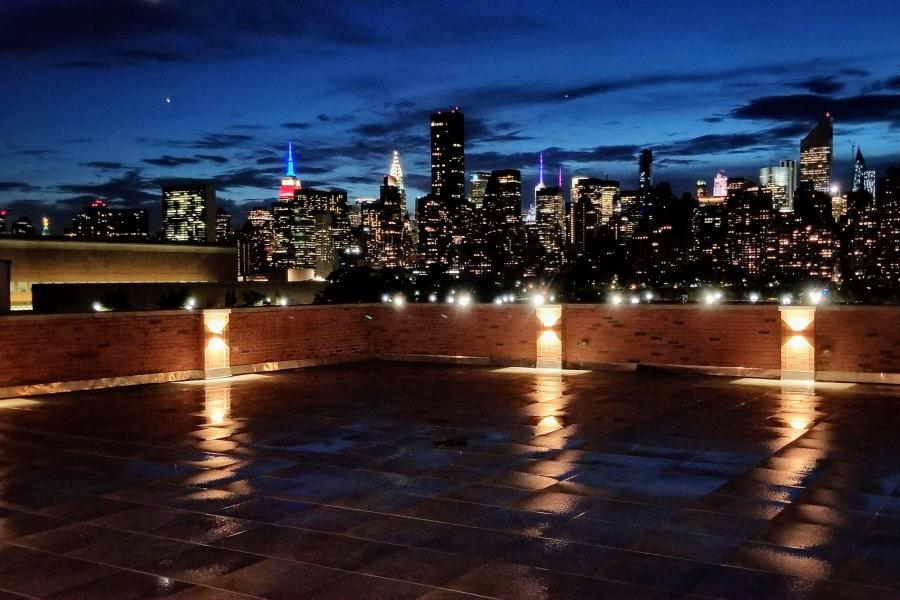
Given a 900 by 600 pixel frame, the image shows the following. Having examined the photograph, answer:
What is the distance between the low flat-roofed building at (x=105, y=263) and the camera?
185 ft

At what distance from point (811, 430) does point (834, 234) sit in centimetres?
15651

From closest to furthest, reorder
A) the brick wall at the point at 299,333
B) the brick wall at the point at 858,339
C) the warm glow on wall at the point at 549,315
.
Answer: the brick wall at the point at 858,339
the brick wall at the point at 299,333
the warm glow on wall at the point at 549,315

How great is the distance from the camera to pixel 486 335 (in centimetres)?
1942

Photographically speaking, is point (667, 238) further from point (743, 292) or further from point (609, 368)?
point (609, 368)

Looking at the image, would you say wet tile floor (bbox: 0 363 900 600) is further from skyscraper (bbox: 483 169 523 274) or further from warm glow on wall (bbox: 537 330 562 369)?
skyscraper (bbox: 483 169 523 274)

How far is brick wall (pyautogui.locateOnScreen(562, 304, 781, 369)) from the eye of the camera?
1656cm

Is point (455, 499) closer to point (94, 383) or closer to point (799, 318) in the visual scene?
point (94, 383)

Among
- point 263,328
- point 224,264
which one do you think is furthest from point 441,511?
point 224,264

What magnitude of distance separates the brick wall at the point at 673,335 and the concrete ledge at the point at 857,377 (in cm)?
84

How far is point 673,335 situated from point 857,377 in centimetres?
346

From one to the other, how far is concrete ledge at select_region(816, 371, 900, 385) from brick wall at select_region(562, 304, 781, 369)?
2.77 ft

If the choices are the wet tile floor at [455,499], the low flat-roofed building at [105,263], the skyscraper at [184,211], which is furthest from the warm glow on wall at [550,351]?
the skyscraper at [184,211]

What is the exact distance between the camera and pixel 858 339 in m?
15.6

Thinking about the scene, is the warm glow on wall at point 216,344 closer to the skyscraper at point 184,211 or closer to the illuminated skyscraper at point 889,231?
the skyscraper at point 184,211
